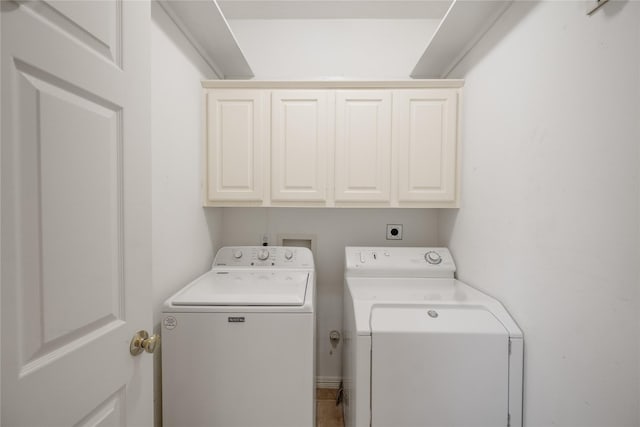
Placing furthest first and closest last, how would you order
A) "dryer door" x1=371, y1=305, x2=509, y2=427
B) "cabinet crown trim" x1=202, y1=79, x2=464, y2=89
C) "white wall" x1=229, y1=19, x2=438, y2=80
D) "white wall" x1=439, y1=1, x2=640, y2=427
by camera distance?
1. "white wall" x1=229, y1=19, x2=438, y2=80
2. "cabinet crown trim" x1=202, y1=79, x2=464, y2=89
3. "dryer door" x1=371, y1=305, x2=509, y2=427
4. "white wall" x1=439, y1=1, x2=640, y2=427

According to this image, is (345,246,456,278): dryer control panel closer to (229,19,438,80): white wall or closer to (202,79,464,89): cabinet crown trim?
(202,79,464,89): cabinet crown trim

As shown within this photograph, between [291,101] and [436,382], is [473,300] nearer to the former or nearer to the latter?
[436,382]

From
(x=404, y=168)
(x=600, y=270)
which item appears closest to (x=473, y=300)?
(x=600, y=270)

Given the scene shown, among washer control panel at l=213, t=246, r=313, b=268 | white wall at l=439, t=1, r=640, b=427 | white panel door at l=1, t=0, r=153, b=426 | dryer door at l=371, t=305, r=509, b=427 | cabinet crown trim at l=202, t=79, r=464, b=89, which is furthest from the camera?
washer control panel at l=213, t=246, r=313, b=268

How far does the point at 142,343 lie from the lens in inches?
31.9

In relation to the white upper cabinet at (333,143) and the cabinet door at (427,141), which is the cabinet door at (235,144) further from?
the cabinet door at (427,141)

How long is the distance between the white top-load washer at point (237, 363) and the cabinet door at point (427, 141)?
3.55ft

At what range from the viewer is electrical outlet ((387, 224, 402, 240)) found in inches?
79.4

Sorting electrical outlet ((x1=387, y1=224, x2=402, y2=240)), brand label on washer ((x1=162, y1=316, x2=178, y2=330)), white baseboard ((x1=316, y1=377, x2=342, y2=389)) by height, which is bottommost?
white baseboard ((x1=316, y1=377, x2=342, y2=389))

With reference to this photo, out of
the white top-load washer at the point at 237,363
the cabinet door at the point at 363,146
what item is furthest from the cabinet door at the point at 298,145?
the white top-load washer at the point at 237,363

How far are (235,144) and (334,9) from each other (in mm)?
1248

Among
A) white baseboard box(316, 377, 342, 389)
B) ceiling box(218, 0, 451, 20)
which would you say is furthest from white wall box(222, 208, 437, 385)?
ceiling box(218, 0, 451, 20)

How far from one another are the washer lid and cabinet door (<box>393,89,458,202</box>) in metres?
0.96

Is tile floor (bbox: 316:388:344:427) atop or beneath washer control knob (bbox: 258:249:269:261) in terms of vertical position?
beneath
